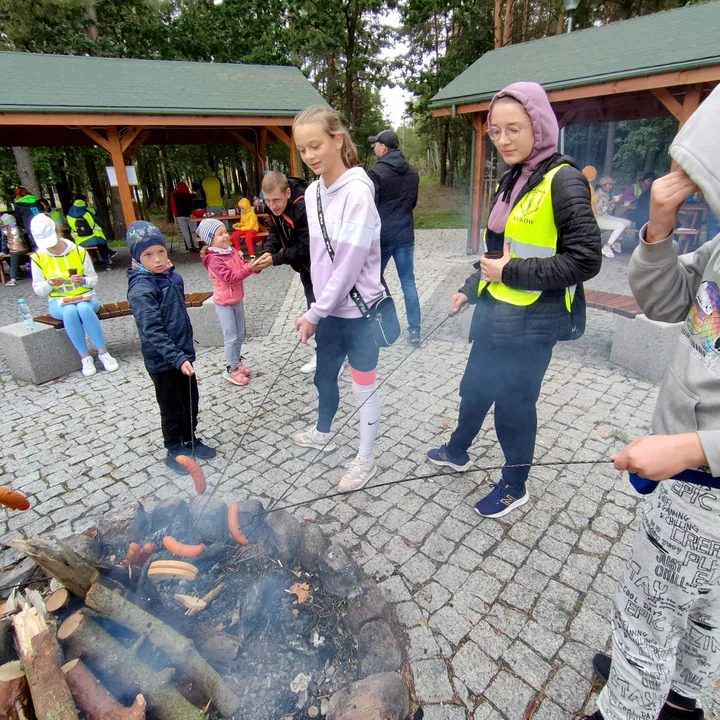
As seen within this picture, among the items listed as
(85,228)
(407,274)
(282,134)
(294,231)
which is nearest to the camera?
(294,231)

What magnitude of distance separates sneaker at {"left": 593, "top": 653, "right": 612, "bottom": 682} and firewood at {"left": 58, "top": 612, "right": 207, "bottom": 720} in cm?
151

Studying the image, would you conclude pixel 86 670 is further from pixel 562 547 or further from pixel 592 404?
pixel 592 404

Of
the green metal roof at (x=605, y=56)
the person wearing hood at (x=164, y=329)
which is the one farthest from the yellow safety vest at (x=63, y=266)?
the green metal roof at (x=605, y=56)

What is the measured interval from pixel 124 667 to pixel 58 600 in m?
0.34

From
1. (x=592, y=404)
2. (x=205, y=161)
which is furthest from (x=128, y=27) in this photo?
(x=592, y=404)

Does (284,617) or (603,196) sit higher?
(603,196)

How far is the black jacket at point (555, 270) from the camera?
6.36 ft

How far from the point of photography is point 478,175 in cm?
1034

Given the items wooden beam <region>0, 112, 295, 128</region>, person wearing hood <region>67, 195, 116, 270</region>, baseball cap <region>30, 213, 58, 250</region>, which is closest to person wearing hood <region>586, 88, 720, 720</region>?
baseball cap <region>30, 213, 58, 250</region>

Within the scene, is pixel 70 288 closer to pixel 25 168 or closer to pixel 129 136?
pixel 129 136

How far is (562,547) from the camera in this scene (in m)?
2.54

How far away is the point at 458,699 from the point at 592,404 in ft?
9.34

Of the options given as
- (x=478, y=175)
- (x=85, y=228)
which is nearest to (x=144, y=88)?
(x=85, y=228)

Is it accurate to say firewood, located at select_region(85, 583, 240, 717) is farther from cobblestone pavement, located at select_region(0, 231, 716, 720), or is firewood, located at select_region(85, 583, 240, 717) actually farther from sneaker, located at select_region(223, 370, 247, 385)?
sneaker, located at select_region(223, 370, 247, 385)
